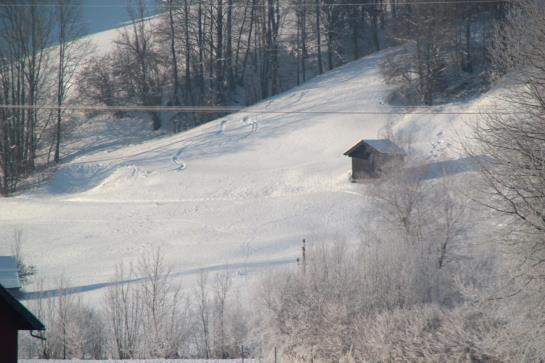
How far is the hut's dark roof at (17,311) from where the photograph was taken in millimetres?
9180

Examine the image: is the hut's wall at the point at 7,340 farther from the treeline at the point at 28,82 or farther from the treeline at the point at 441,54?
the treeline at the point at 441,54

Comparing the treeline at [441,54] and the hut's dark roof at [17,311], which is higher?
the treeline at [441,54]

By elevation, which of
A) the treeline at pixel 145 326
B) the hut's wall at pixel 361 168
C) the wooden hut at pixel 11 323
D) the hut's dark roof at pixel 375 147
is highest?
the hut's dark roof at pixel 375 147

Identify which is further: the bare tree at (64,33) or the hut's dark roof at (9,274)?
the bare tree at (64,33)

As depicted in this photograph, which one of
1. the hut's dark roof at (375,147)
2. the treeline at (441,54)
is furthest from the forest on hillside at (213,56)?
the hut's dark roof at (375,147)

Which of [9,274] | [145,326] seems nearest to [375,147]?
[145,326]

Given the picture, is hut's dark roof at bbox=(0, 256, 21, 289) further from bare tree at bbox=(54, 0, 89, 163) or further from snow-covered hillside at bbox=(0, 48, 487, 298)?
bare tree at bbox=(54, 0, 89, 163)

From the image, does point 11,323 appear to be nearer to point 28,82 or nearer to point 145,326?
point 145,326

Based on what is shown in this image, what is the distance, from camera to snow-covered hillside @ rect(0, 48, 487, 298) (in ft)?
96.9

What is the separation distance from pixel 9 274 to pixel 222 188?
64.0 ft

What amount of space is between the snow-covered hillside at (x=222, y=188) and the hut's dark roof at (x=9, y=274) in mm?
4424

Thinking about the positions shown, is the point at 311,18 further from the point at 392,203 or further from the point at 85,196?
the point at 392,203

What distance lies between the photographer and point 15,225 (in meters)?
34.7

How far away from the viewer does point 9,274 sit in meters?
Result: 20.2
